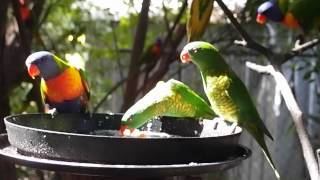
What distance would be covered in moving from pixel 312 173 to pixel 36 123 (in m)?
0.51

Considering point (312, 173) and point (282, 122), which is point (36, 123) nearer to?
point (312, 173)

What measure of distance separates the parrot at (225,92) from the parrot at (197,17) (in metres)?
0.15

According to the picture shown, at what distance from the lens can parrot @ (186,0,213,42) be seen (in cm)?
122

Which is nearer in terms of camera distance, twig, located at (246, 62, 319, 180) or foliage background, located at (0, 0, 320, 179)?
twig, located at (246, 62, 319, 180)

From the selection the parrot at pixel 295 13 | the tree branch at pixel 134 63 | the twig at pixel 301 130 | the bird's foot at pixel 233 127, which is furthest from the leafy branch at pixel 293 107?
the tree branch at pixel 134 63

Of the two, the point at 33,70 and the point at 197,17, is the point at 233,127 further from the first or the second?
the point at 33,70

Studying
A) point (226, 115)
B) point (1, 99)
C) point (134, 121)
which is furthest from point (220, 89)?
point (1, 99)

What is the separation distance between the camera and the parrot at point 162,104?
3.06ft

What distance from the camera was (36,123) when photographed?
102cm

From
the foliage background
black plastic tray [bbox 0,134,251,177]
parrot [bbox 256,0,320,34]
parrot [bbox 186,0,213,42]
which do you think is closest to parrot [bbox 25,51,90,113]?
parrot [bbox 186,0,213,42]

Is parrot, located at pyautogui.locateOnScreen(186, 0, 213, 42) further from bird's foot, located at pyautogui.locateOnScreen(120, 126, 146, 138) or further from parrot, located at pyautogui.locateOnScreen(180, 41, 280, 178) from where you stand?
bird's foot, located at pyautogui.locateOnScreen(120, 126, 146, 138)

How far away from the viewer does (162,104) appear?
94 centimetres

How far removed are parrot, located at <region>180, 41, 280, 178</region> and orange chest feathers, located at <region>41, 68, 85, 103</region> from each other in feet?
1.66

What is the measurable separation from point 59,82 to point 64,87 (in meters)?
0.02
